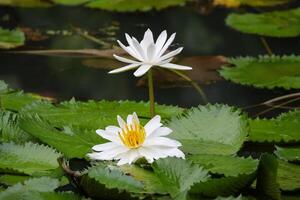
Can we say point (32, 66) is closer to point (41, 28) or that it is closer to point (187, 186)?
point (41, 28)

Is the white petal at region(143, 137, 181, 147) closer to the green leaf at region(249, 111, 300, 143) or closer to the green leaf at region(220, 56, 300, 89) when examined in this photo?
the green leaf at region(249, 111, 300, 143)

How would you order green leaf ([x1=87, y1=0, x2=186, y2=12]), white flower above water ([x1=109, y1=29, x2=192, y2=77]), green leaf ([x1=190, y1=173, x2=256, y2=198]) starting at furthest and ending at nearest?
green leaf ([x1=87, y1=0, x2=186, y2=12]) < white flower above water ([x1=109, y1=29, x2=192, y2=77]) < green leaf ([x1=190, y1=173, x2=256, y2=198])

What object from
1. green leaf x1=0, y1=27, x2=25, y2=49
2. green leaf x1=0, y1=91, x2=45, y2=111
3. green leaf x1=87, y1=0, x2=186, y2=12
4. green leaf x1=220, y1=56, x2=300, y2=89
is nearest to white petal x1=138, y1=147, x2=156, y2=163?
green leaf x1=0, y1=91, x2=45, y2=111

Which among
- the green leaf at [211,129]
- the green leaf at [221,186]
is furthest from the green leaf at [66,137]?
the green leaf at [221,186]

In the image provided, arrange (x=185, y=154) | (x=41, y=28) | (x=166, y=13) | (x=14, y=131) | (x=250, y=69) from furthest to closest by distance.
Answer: (x=166, y=13), (x=41, y=28), (x=250, y=69), (x=14, y=131), (x=185, y=154)

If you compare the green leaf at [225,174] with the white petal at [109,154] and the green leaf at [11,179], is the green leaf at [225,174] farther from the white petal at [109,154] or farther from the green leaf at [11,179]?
the green leaf at [11,179]

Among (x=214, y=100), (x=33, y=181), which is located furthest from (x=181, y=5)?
(x=33, y=181)
